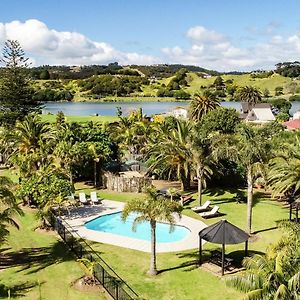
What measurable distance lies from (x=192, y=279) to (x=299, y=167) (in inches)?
395

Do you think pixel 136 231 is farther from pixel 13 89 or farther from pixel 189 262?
pixel 13 89

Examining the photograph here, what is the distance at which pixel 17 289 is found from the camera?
1595 centimetres

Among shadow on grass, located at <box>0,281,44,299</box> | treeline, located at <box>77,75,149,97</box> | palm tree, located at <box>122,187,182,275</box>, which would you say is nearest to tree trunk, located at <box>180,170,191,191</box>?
palm tree, located at <box>122,187,182,275</box>

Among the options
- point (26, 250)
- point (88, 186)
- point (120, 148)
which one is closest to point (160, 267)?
point (26, 250)

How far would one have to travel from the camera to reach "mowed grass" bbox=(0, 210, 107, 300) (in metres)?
15.6

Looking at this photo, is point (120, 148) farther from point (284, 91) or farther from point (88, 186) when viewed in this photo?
point (284, 91)

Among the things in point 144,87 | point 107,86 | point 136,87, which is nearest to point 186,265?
point 107,86

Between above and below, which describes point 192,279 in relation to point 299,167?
below

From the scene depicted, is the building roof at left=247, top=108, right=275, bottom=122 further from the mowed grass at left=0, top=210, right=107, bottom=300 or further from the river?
the mowed grass at left=0, top=210, right=107, bottom=300

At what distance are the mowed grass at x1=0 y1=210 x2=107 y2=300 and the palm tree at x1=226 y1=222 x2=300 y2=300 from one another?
6.97 metres

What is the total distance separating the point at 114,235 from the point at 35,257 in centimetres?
464

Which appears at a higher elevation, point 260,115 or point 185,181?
point 260,115

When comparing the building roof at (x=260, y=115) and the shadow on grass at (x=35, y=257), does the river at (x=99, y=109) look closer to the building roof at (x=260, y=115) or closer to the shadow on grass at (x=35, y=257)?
the building roof at (x=260, y=115)

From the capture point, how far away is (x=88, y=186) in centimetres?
3322
